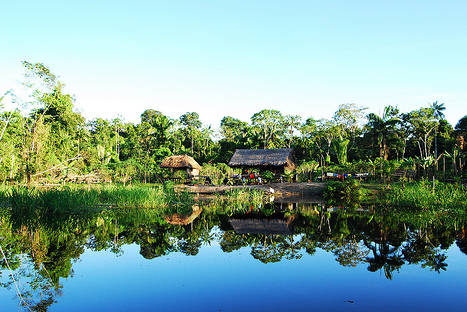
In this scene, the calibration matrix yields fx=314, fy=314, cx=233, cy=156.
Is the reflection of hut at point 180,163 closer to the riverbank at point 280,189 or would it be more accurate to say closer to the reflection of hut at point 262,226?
the riverbank at point 280,189

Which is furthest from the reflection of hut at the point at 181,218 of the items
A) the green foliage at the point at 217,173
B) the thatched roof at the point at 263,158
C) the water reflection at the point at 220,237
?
the thatched roof at the point at 263,158

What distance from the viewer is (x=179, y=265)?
21.9 ft

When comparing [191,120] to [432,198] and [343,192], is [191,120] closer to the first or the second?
[343,192]

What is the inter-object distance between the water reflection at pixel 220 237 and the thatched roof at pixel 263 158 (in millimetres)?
14276

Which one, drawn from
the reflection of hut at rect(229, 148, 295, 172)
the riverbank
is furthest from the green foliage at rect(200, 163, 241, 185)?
the reflection of hut at rect(229, 148, 295, 172)

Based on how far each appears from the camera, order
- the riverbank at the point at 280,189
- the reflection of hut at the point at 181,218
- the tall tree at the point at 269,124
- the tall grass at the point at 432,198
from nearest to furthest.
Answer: the reflection of hut at the point at 181,218
the tall grass at the point at 432,198
the riverbank at the point at 280,189
the tall tree at the point at 269,124

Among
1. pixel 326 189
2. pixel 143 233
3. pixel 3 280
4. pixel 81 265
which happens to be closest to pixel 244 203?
pixel 326 189

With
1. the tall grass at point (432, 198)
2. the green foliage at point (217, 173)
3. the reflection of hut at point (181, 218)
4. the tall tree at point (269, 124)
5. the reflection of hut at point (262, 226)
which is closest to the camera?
Result: the reflection of hut at point (262, 226)

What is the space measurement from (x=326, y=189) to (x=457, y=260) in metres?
14.5

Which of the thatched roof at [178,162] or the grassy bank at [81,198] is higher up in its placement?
the thatched roof at [178,162]

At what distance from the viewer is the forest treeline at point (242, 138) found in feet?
77.6

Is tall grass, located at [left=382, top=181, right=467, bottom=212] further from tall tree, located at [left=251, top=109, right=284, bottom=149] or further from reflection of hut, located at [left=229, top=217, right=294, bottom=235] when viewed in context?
tall tree, located at [left=251, top=109, right=284, bottom=149]

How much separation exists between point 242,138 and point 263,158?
8.19 meters

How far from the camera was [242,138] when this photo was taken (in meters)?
36.0
